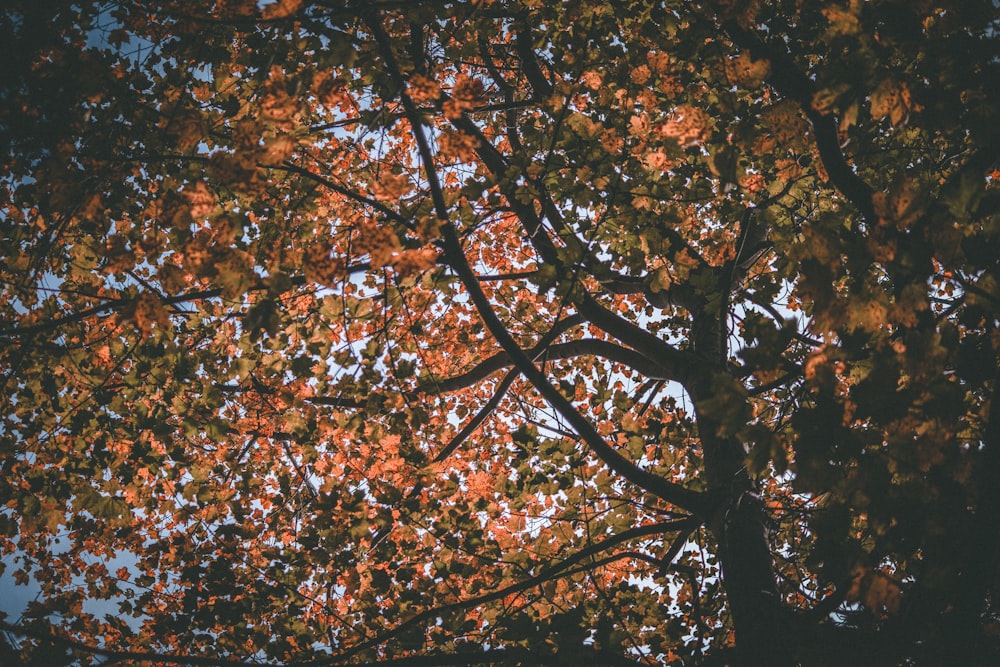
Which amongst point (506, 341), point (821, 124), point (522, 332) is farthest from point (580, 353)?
point (821, 124)

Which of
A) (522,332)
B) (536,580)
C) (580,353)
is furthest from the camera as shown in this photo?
(522,332)

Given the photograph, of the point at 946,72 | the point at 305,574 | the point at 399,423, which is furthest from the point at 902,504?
the point at 305,574

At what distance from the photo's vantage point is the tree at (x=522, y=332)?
91.4 inches

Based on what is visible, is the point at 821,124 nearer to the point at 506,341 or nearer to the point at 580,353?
the point at 506,341

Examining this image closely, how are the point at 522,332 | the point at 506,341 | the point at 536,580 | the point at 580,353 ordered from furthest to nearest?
the point at 522,332, the point at 580,353, the point at 536,580, the point at 506,341

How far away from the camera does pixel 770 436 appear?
2074mm

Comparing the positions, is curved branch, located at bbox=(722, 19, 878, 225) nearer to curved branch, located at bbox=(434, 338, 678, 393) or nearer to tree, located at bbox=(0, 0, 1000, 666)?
tree, located at bbox=(0, 0, 1000, 666)

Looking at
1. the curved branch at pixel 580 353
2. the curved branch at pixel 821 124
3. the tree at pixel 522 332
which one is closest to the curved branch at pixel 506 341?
the tree at pixel 522 332

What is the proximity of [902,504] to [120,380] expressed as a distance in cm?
476

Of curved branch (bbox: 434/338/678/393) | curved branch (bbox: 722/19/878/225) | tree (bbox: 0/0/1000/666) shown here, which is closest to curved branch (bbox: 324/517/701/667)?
tree (bbox: 0/0/1000/666)

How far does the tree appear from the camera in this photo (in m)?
2.32

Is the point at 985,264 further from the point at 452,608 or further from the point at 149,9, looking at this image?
the point at 149,9

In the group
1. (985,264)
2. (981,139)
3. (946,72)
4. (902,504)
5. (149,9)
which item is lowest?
(902,504)

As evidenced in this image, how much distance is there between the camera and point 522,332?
20.0 ft
